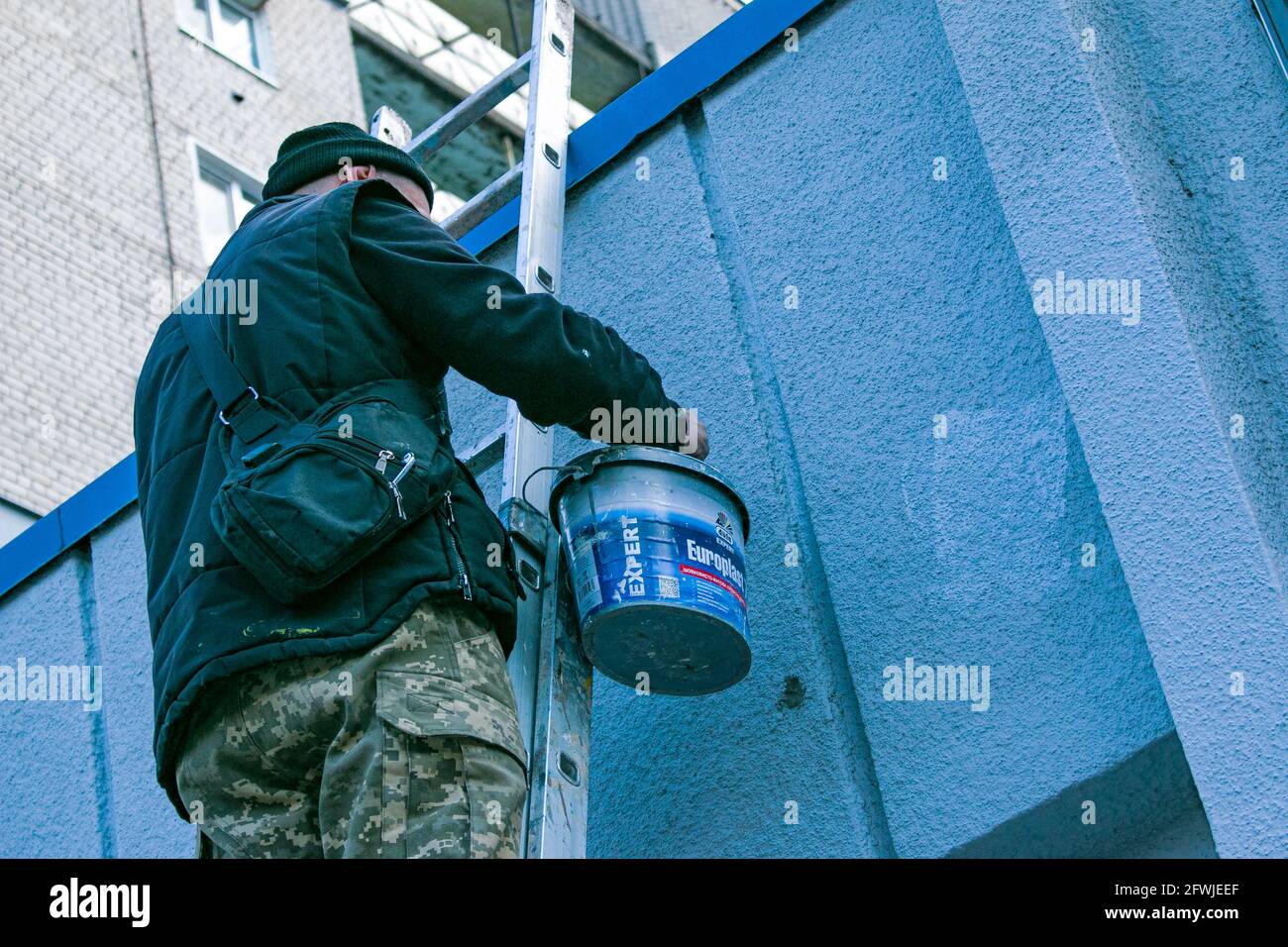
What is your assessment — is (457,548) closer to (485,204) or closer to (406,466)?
(406,466)

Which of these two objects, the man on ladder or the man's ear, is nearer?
the man on ladder

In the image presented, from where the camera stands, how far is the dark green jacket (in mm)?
2957

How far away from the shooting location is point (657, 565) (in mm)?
3166

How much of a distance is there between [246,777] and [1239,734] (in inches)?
64.7

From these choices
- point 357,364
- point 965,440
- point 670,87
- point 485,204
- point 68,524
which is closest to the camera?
point 357,364

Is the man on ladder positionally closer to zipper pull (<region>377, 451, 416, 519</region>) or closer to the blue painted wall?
zipper pull (<region>377, 451, 416, 519</region>)

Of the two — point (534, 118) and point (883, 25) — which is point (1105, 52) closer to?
point (883, 25)

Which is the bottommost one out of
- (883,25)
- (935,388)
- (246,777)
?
(246,777)

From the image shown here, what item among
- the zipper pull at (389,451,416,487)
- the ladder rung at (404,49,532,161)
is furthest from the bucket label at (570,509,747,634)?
the ladder rung at (404,49,532,161)

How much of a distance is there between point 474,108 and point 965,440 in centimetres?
221

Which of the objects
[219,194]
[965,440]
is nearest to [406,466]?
[965,440]

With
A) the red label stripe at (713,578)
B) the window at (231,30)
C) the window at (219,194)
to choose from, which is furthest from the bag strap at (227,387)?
the window at (231,30)

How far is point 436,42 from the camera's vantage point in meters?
19.6
